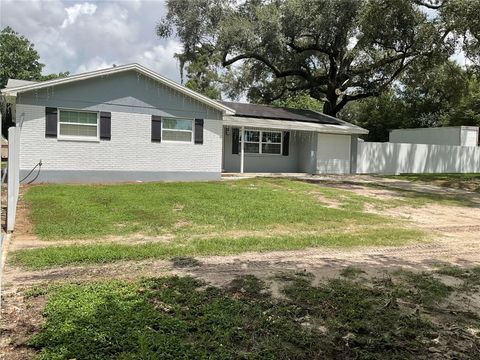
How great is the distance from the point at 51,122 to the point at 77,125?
2.78ft

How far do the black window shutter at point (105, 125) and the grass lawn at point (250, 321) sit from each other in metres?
11.6

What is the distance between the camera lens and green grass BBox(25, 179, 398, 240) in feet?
27.2

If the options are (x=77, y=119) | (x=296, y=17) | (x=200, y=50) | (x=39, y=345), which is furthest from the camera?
(x=200, y=50)

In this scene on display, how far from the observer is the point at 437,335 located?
12.5 ft

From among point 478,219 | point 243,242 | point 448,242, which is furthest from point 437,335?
point 478,219

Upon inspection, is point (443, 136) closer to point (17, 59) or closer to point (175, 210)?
point (175, 210)

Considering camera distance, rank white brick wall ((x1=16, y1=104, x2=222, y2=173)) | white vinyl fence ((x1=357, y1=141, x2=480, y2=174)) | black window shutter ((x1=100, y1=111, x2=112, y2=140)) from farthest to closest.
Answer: white vinyl fence ((x1=357, y1=141, x2=480, y2=174))
black window shutter ((x1=100, y1=111, x2=112, y2=140))
white brick wall ((x1=16, y1=104, x2=222, y2=173))

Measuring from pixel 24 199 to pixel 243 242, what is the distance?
6.79 m

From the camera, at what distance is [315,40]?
26.6m

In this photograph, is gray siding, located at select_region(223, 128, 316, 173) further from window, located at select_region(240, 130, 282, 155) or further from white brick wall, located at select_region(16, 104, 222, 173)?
white brick wall, located at select_region(16, 104, 222, 173)

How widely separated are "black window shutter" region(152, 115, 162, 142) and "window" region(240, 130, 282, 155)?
5.79 meters

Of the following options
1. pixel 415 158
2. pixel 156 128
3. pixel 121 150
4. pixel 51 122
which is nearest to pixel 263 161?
pixel 156 128

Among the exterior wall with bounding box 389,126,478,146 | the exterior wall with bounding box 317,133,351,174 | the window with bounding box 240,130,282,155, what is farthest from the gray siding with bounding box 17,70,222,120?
the exterior wall with bounding box 389,126,478,146

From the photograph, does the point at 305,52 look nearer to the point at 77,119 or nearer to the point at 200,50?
the point at 200,50
